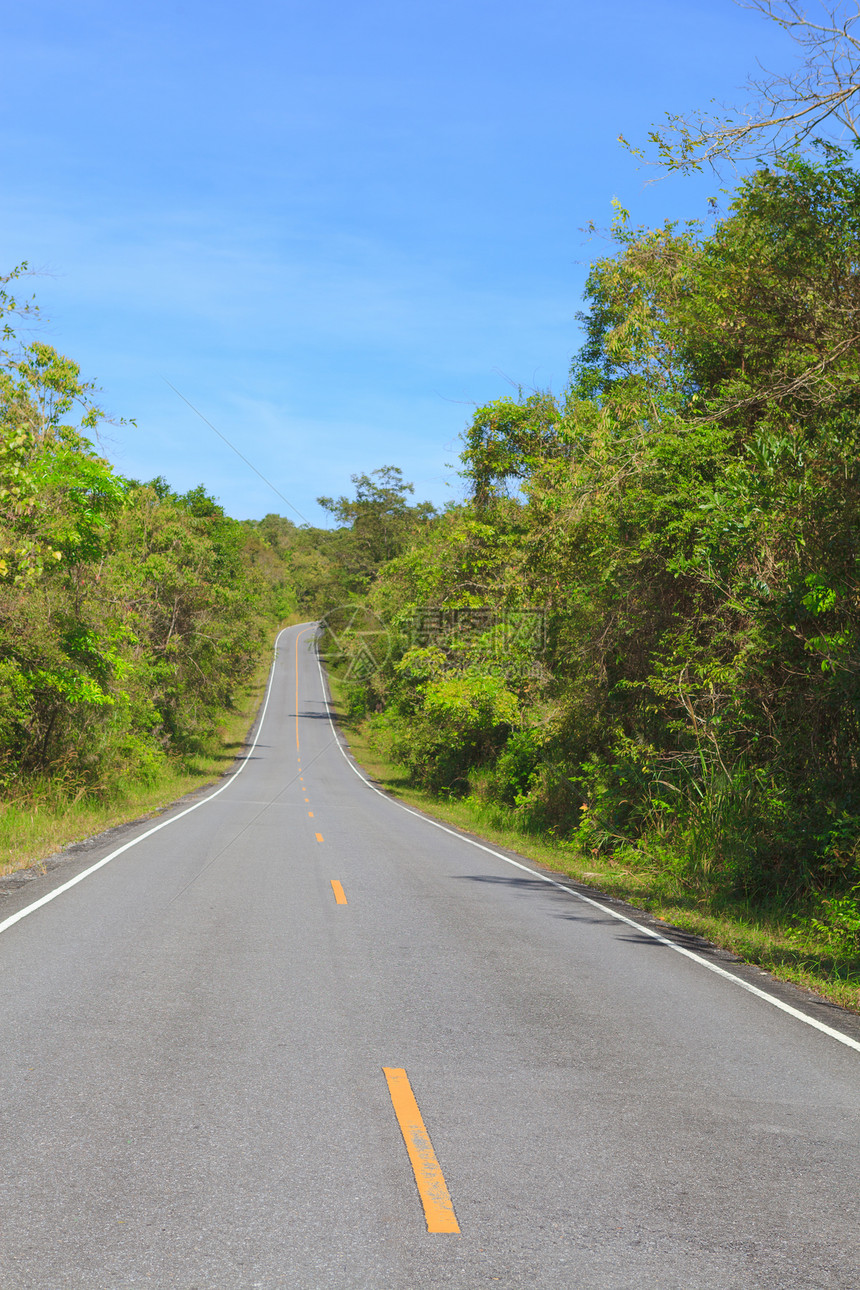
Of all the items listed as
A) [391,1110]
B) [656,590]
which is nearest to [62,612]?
[656,590]

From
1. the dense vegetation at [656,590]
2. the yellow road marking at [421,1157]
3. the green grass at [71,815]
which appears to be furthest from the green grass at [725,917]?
the green grass at [71,815]

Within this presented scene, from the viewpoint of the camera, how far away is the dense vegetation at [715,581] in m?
10.8

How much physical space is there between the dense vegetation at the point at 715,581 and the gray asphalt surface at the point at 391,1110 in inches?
139

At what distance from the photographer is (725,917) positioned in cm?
1141

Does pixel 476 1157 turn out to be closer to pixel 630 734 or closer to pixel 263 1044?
pixel 263 1044

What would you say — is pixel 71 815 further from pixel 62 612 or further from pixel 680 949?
pixel 680 949

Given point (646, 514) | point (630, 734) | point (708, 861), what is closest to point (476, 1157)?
point (708, 861)

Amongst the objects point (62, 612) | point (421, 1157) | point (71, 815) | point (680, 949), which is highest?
point (62, 612)

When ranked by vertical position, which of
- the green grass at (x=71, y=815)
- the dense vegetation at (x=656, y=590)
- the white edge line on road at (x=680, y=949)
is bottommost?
the green grass at (x=71, y=815)

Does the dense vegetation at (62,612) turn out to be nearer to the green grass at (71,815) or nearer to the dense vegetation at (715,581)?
the green grass at (71,815)

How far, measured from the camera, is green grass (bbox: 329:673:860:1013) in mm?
8773

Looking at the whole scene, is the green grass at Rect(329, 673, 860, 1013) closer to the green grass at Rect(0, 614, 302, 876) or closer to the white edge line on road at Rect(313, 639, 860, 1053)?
the white edge line on road at Rect(313, 639, 860, 1053)

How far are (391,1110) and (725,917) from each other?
7537 mm

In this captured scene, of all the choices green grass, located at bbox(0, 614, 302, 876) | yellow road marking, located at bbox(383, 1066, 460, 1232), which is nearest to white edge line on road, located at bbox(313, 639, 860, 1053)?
yellow road marking, located at bbox(383, 1066, 460, 1232)
